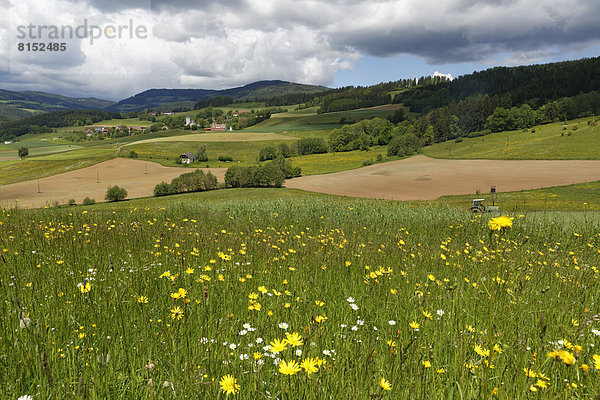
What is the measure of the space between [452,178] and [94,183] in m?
86.7

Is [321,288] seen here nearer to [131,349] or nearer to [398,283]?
[398,283]

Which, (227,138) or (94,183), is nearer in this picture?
(94,183)

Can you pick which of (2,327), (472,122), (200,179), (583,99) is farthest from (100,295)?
(583,99)

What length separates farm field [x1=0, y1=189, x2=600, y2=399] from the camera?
89.7 inches

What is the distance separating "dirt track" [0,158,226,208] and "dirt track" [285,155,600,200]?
36.0 metres

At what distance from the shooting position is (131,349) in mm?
2916

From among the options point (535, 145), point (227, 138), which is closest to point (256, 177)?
point (535, 145)

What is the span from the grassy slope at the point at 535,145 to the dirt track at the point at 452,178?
8.41 metres

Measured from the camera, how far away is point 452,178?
225 feet

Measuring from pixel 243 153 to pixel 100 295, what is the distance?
135 m

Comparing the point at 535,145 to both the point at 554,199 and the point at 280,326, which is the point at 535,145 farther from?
the point at 280,326

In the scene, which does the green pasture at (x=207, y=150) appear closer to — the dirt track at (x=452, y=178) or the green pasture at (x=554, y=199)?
the dirt track at (x=452, y=178)

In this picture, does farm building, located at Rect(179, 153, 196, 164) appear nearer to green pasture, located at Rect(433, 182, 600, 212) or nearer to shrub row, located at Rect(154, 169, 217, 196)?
shrub row, located at Rect(154, 169, 217, 196)

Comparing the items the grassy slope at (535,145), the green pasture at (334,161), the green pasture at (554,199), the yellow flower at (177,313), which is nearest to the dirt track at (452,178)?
the green pasture at (554,199)
